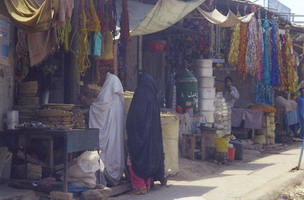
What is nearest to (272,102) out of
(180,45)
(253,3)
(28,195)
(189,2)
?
(253,3)

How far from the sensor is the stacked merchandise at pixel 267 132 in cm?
1592

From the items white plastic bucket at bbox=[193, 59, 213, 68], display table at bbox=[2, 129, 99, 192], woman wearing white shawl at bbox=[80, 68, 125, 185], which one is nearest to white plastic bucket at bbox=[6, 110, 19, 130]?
display table at bbox=[2, 129, 99, 192]

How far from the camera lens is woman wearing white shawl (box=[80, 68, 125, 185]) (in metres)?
8.57

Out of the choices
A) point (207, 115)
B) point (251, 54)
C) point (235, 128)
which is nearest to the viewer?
point (207, 115)

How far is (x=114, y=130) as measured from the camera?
861cm

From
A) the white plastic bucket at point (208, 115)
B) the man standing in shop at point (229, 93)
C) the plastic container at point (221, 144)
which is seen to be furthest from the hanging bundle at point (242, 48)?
the plastic container at point (221, 144)

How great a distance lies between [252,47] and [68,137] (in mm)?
8653

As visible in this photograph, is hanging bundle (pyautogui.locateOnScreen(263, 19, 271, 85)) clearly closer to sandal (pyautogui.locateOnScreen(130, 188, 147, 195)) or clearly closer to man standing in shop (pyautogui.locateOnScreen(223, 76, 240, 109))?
man standing in shop (pyautogui.locateOnScreen(223, 76, 240, 109))

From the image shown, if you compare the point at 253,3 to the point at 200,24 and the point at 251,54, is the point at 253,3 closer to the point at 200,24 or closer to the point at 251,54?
the point at 251,54

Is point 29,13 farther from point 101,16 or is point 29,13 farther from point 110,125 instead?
point 110,125

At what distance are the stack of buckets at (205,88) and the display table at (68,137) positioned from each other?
5.50 metres

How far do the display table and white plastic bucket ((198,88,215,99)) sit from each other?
5625mm

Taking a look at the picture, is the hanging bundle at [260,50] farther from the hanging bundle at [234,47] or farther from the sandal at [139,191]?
the sandal at [139,191]

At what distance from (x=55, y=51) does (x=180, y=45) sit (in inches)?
218
